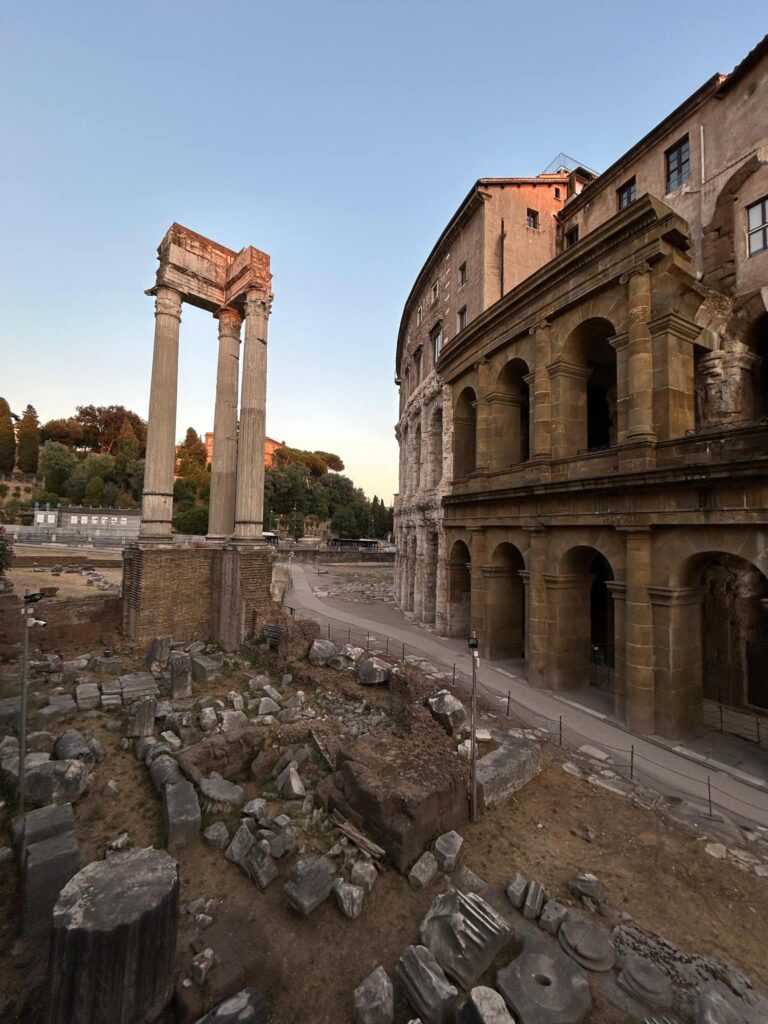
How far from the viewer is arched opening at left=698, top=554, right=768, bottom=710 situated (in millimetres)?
12984

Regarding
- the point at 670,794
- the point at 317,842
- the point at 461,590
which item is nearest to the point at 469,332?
A: the point at 461,590

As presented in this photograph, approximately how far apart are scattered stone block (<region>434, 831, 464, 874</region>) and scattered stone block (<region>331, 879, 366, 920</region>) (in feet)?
4.34

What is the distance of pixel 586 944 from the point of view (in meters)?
5.25

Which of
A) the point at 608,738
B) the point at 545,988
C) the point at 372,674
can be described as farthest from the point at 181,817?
the point at 608,738

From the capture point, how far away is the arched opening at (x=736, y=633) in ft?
42.6

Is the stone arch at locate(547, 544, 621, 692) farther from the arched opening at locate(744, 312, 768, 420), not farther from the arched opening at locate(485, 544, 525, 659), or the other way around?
the arched opening at locate(744, 312, 768, 420)

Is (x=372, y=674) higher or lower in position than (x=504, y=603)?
lower

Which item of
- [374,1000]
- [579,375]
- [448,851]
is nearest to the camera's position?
[374,1000]

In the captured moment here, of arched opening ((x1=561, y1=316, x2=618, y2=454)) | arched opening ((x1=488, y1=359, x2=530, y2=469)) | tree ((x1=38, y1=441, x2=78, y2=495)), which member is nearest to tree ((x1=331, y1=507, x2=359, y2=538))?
tree ((x1=38, y1=441, x2=78, y2=495))

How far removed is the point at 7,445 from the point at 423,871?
313 ft

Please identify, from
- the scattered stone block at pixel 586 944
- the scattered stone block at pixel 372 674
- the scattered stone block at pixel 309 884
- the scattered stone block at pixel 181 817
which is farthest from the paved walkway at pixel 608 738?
the scattered stone block at pixel 181 817

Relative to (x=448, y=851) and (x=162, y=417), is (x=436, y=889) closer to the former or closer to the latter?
(x=448, y=851)

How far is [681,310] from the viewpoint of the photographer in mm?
12094

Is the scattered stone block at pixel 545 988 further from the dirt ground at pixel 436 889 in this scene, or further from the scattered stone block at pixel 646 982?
the scattered stone block at pixel 646 982
